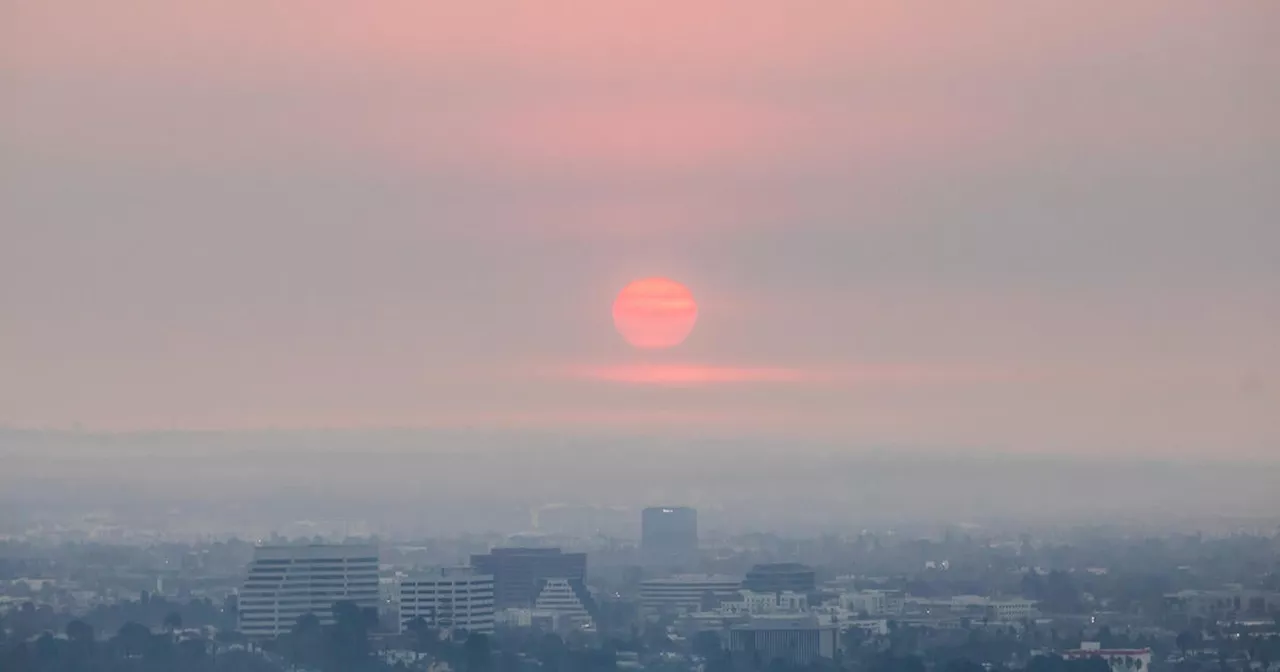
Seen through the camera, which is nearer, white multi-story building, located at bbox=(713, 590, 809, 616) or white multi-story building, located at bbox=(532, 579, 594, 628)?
white multi-story building, located at bbox=(532, 579, 594, 628)

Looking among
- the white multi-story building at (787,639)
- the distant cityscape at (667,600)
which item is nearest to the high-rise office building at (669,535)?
the distant cityscape at (667,600)

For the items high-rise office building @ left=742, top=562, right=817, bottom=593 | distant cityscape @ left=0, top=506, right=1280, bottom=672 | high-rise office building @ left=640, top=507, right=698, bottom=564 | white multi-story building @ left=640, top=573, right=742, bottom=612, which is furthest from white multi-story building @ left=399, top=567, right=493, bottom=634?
high-rise office building @ left=640, top=507, right=698, bottom=564

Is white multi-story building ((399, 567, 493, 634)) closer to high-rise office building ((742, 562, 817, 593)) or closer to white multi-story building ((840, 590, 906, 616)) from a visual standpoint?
high-rise office building ((742, 562, 817, 593))

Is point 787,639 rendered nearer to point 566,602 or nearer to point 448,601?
point 448,601

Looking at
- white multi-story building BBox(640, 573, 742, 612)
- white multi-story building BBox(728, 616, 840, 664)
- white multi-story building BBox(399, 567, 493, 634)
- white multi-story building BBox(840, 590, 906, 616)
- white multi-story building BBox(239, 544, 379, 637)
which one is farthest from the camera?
white multi-story building BBox(640, 573, 742, 612)

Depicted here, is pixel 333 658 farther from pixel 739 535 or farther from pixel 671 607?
pixel 739 535
